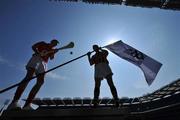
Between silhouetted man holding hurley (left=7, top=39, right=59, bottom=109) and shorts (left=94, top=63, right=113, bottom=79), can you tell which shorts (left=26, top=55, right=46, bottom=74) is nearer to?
silhouetted man holding hurley (left=7, top=39, right=59, bottom=109)

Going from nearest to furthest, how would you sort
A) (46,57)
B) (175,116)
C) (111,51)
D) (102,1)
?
(46,57) → (111,51) → (175,116) → (102,1)

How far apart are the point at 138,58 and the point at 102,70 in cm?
110

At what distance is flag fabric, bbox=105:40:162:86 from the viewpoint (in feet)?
20.2

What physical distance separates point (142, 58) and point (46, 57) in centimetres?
253

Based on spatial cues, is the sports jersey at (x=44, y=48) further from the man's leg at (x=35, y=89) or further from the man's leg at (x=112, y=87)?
the man's leg at (x=112, y=87)

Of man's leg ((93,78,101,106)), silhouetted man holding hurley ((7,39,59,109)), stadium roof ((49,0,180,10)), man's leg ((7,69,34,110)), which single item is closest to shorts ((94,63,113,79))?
man's leg ((93,78,101,106))

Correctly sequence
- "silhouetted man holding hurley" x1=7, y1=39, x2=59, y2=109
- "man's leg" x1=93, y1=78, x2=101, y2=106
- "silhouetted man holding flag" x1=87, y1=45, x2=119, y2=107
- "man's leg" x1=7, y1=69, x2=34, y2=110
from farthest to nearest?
1. "man's leg" x1=93, y1=78, x2=101, y2=106
2. "silhouetted man holding flag" x1=87, y1=45, x2=119, y2=107
3. "silhouetted man holding hurley" x1=7, y1=39, x2=59, y2=109
4. "man's leg" x1=7, y1=69, x2=34, y2=110

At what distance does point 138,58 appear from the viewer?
6.62 m

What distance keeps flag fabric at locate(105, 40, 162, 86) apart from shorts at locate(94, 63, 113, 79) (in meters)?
0.81

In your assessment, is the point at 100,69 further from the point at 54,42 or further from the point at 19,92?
the point at 19,92

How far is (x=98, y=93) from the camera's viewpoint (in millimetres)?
6117

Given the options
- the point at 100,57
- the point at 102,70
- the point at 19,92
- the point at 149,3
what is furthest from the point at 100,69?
the point at 149,3

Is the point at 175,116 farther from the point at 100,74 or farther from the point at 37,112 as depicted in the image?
the point at 37,112

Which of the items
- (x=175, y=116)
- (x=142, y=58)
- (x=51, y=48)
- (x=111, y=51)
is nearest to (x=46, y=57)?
(x=51, y=48)
